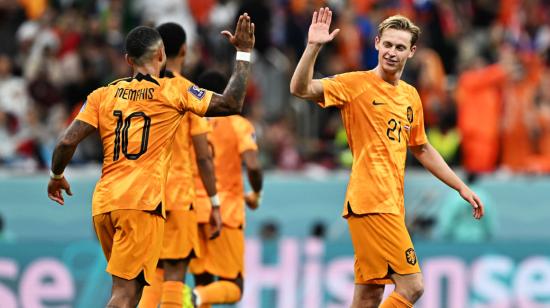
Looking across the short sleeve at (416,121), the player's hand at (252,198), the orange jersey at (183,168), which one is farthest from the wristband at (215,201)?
the short sleeve at (416,121)

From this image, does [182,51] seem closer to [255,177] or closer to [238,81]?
[255,177]

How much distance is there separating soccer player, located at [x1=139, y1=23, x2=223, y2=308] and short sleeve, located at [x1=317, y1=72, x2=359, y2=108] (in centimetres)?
179

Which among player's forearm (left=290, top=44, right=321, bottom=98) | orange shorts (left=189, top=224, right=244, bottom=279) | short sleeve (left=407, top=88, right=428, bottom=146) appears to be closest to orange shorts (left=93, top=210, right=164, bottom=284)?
player's forearm (left=290, top=44, right=321, bottom=98)

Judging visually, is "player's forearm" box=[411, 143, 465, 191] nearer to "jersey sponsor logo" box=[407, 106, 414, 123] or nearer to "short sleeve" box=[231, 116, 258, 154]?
"jersey sponsor logo" box=[407, 106, 414, 123]

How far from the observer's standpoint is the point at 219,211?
449 inches

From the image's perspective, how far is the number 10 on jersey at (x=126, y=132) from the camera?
934 centimetres

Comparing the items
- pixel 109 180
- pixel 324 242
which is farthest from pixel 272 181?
pixel 109 180

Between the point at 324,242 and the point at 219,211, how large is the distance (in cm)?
432

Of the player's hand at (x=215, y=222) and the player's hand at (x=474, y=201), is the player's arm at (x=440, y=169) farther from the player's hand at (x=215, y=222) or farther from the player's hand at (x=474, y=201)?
the player's hand at (x=215, y=222)

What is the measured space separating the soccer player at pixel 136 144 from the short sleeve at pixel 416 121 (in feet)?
4.69

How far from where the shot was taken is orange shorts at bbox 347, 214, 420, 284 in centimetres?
956

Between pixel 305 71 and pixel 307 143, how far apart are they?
9.93 metres

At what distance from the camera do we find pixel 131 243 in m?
9.35

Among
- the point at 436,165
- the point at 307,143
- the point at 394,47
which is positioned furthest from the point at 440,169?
the point at 307,143
